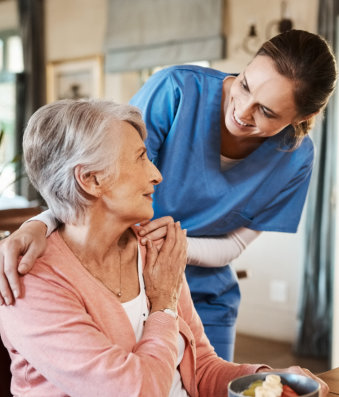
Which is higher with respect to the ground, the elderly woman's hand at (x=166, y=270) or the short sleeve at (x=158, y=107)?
the short sleeve at (x=158, y=107)

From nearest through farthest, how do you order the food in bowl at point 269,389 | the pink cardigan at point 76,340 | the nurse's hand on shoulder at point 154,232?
the food in bowl at point 269,389, the pink cardigan at point 76,340, the nurse's hand on shoulder at point 154,232

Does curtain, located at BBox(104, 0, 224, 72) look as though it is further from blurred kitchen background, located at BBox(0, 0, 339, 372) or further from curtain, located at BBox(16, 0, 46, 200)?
curtain, located at BBox(16, 0, 46, 200)

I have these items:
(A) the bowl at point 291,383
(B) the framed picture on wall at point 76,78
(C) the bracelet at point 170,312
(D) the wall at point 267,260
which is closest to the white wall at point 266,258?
(D) the wall at point 267,260

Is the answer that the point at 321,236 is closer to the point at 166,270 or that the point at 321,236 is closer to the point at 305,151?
the point at 305,151

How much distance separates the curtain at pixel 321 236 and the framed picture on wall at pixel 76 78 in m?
2.12

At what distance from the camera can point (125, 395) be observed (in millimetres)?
1098

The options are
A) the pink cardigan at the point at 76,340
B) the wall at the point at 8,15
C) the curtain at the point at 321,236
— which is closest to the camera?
the pink cardigan at the point at 76,340

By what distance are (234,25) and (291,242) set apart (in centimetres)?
163

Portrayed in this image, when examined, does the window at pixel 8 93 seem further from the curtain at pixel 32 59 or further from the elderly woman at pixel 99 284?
the elderly woman at pixel 99 284

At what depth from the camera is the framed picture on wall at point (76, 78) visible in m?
5.21

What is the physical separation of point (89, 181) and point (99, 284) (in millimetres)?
219

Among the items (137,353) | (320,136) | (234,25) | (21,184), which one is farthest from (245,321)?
(137,353)

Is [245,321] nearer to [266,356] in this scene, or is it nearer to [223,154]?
[266,356]

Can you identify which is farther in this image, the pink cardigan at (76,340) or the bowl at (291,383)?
the pink cardigan at (76,340)
